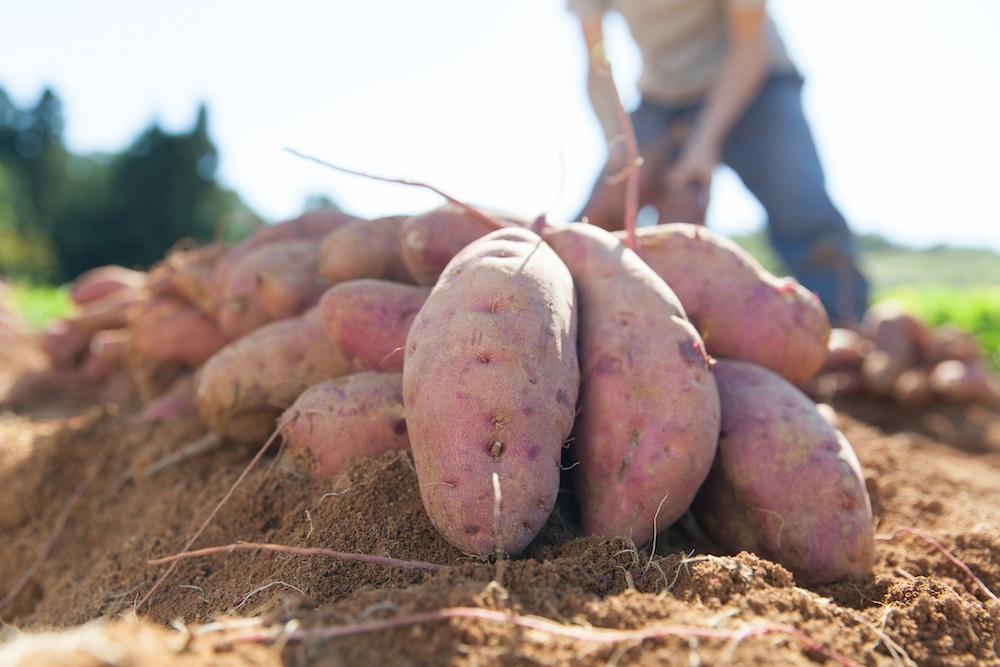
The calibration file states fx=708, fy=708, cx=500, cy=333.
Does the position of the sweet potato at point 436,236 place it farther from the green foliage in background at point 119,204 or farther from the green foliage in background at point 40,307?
the green foliage in background at point 119,204

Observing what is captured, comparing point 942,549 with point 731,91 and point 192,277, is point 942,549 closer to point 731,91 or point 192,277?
point 731,91

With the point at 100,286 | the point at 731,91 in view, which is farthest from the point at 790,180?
the point at 100,286

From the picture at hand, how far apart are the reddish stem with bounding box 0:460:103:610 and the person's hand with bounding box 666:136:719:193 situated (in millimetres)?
2657

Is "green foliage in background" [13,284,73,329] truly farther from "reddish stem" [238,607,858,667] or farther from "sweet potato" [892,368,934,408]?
"reddish stem" [238,607,858,667]

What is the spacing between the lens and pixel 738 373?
1.87 meters

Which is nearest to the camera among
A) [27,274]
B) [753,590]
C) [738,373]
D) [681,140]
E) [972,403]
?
[753,590]

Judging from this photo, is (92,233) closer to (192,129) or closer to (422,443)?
(192,129)

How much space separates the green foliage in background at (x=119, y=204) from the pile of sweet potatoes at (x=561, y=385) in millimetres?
19452

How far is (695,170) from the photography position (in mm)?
3363

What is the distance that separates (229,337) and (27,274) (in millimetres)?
20672

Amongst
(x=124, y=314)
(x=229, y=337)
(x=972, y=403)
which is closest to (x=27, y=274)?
(x=124, y=314)

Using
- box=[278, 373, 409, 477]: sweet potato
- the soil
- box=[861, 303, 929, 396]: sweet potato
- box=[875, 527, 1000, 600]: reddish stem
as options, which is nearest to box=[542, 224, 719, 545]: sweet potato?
the soil

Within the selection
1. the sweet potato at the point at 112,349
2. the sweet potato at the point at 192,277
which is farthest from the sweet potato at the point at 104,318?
the sweet potato at the point at 192,277

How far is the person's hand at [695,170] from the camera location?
3334 mm
